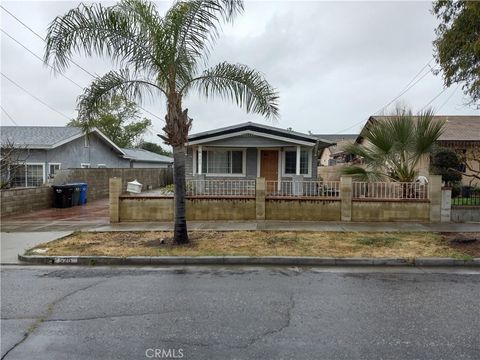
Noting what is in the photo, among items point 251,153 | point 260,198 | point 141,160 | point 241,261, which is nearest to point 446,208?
point 260,198

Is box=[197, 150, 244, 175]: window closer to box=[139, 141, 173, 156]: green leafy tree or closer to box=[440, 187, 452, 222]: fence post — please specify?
box=[440, 187, 452, 222]: fence post

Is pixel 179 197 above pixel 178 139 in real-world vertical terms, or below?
below

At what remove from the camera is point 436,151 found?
549 inches

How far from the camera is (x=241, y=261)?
7.21 m

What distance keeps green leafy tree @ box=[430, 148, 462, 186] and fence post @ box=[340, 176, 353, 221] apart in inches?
155

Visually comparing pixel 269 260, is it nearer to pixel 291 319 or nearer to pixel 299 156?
pixel 291 319

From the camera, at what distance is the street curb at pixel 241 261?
7.07 meters

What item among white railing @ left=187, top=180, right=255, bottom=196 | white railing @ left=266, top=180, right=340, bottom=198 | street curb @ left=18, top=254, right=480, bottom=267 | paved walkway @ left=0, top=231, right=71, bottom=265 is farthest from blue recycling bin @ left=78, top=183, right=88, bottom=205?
street curb @ left=18, top=254, right=480, bottom=267

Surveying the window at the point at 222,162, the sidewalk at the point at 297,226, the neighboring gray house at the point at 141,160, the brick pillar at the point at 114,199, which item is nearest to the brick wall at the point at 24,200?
the brick pillar at the point at 114,199

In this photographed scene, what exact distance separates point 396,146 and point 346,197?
244cm

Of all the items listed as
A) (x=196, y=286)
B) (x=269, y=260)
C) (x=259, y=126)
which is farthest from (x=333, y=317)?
(x=259, y=126)

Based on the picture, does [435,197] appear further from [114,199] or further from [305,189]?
[114,199]

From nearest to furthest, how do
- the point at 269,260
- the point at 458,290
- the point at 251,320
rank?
the point at 251,320
the point at 458,290
the point at 269,260

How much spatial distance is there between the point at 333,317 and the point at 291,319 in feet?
1.72
